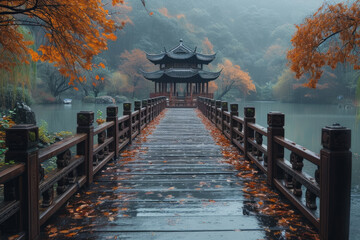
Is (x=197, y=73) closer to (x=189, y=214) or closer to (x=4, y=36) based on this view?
(x=4, y=36)

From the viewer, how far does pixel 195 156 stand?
664 centimetres

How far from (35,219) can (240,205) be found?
87.9 inches

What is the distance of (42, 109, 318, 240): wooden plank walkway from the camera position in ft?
10.0

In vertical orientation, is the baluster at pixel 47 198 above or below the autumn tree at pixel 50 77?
below

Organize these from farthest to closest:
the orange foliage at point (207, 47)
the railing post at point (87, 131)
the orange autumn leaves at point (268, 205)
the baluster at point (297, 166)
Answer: the orange foliage at point (207, 47) < the railing post at point (87, 131) < the baluster at point (297, 166) < the orange autumn leaves at point (268, 205)

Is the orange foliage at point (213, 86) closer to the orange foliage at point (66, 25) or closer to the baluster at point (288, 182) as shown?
the orange foliage at point (66, 25)

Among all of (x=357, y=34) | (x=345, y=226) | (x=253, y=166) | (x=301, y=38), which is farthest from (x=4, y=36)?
(x=357, y=34)

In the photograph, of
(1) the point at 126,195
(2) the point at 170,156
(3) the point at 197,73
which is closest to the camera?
(1) the point at 126,195

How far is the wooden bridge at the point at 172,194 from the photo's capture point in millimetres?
2588

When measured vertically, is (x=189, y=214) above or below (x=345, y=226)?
below

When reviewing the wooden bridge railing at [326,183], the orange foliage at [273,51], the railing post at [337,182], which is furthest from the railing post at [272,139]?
the orange foliage at [273,51]

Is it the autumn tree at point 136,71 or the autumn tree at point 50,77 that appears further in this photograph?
the autumn tree at point 136,71

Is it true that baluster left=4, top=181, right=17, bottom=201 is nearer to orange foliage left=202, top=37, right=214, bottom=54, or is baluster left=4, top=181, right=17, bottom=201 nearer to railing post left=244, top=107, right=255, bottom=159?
railing post left=244, top=107, right=255, bottom=159

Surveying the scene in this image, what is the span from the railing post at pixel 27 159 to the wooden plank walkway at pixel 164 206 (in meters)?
0.38
